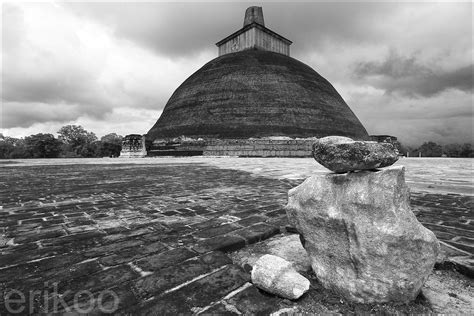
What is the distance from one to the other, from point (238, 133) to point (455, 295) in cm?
2600

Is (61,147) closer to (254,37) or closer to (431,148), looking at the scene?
(254,37)

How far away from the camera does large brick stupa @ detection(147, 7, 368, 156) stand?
89.0 feet

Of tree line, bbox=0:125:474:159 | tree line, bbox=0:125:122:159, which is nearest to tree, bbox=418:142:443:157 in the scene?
tree line, bbox=0:125:474:159

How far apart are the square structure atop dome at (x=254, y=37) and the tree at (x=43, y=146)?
3181cm

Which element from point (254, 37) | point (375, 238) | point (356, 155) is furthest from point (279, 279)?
point (254, 37)

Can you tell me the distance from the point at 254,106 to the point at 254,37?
13605mm

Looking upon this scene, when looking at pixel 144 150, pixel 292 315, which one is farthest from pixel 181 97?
pixel 292 315

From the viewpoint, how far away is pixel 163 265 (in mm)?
2072

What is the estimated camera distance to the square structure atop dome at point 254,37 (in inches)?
1471

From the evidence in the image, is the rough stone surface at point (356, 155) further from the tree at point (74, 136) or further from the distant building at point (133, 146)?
the tree at point (74, 136)

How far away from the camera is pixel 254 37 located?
37281 millimetres

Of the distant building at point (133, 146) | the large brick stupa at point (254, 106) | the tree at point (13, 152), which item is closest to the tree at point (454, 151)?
the large brick stupa at point (254, 106)

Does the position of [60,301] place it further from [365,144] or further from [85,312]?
[365,144]

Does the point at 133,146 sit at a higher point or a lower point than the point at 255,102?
lower
